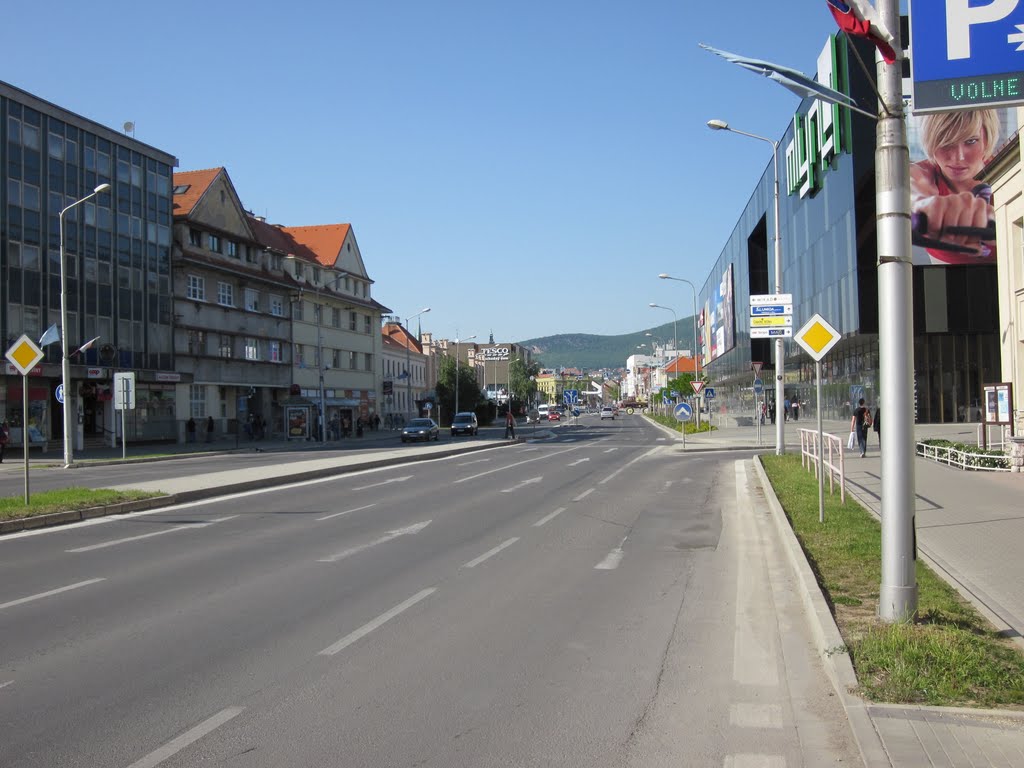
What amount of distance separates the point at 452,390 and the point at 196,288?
3398 centimetres

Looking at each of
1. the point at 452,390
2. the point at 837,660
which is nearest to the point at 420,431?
the point at 452,390

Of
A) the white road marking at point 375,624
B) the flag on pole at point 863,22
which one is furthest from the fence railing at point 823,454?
the flag on pole at point 863,22

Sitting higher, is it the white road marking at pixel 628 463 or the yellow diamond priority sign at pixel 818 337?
the yellow diamond priority sign at pixel 818 337

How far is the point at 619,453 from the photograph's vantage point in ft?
115

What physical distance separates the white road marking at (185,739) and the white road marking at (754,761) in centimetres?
282

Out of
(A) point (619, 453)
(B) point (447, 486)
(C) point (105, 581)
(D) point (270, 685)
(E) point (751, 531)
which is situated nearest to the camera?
(D) point (270, 685)

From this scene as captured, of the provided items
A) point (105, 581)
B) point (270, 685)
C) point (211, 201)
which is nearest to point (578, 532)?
point (105, 581)

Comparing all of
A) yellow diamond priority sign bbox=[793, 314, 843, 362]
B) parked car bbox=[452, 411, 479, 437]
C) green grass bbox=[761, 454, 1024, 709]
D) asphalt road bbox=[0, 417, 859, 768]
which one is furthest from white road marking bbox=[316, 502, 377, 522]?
parked car bbox=[452, 411, 479, 437]

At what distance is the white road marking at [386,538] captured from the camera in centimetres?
1111

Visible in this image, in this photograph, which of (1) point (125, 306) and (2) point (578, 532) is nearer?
(2) point (578, 532)

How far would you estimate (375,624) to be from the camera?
763 centimetres

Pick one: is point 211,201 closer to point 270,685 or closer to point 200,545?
point 200,545

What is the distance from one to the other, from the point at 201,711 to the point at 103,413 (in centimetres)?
4570

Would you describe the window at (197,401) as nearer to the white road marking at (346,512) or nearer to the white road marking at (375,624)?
the white road marking at (346,512)
